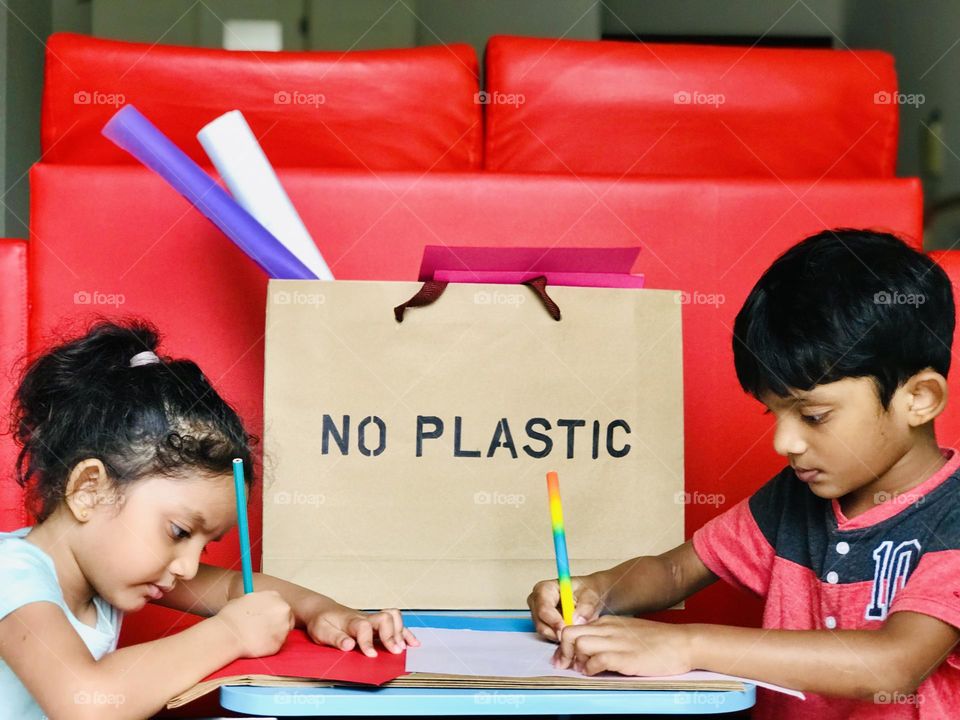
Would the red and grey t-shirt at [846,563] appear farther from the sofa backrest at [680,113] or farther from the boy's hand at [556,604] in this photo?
the sofa backrest at [680,113]

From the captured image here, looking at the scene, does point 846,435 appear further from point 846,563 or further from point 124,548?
point 124,548

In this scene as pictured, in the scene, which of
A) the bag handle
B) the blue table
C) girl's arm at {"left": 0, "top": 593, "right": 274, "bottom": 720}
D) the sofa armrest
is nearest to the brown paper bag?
the bag handle

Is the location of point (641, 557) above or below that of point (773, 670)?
above

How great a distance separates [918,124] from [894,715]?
9.63 ft

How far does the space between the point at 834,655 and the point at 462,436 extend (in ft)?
1.51

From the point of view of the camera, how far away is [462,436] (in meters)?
1.25

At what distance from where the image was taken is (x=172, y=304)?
5.15 feet

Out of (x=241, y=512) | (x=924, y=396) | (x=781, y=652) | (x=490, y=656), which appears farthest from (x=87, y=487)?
(x=924, y=396)

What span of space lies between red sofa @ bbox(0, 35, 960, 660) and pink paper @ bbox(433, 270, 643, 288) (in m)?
0.31

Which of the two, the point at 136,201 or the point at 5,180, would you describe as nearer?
the point at 136,201

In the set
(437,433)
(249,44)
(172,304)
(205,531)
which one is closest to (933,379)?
(437,433)

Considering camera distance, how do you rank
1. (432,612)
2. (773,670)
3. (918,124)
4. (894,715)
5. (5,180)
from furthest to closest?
1. (918,124)
2. (5,180)
3. (432,612)
4. (894,715)
5. (773,670)

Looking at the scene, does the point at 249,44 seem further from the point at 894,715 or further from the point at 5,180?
the point at 894,715

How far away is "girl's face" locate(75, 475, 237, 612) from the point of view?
1.12m
